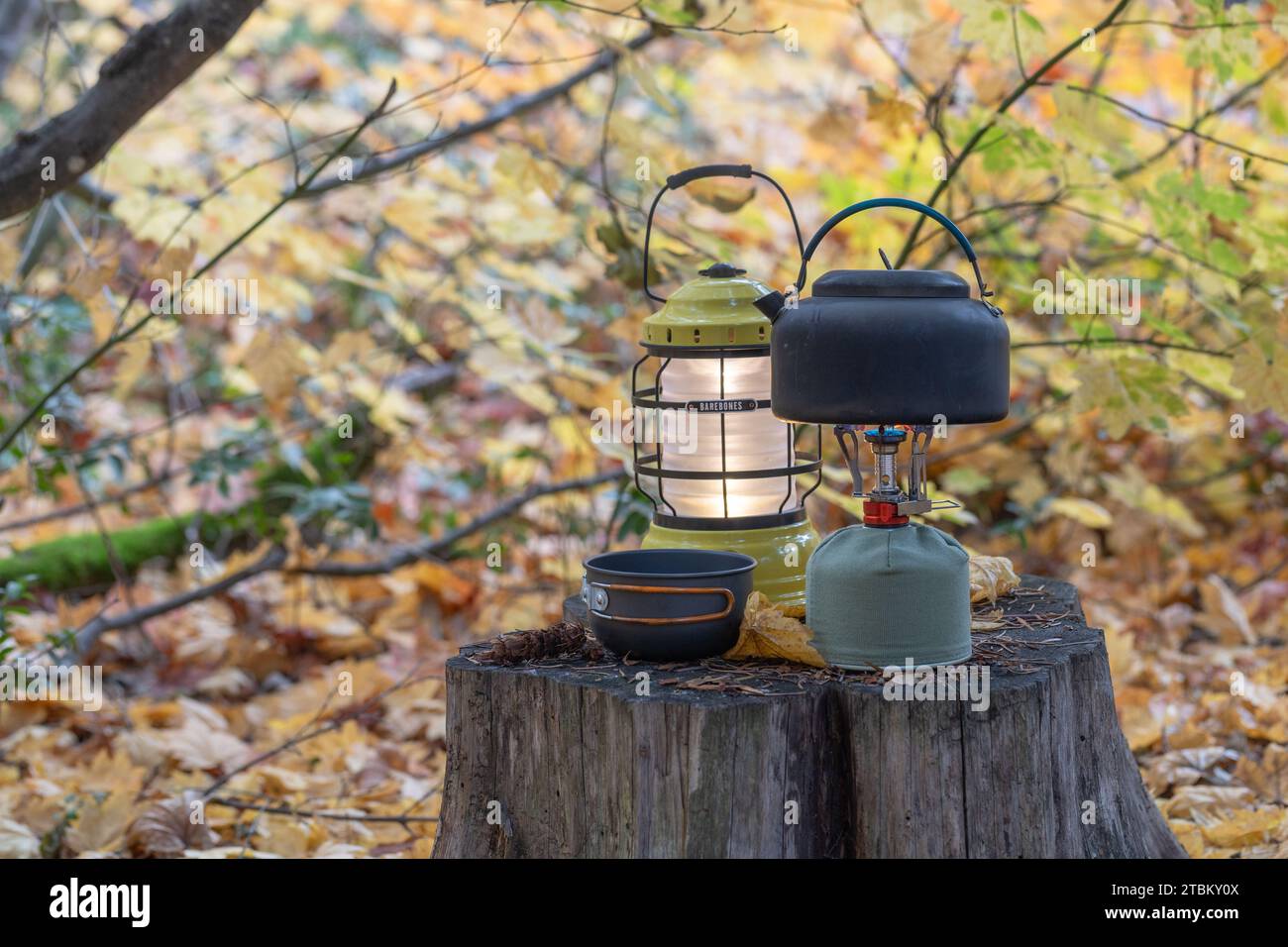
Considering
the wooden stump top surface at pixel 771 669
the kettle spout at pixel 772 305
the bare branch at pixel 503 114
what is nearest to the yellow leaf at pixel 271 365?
the bare branch at pixel 503 114

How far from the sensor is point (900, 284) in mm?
1883

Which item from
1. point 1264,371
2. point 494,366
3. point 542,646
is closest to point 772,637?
point 542,646

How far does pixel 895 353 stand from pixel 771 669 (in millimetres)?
534

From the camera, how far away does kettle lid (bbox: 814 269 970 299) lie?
188cm

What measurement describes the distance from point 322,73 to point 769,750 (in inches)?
240

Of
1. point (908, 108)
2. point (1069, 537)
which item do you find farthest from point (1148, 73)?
point (908, 108)

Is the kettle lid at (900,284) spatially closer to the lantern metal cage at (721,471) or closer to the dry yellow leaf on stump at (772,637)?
the lantern metal cage at (721,471)

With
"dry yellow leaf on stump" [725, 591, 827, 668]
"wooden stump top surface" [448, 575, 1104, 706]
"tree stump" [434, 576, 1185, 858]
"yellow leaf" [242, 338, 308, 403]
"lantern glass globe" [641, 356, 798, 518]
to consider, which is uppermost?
"yellow leaf" [242, 338, 308, 403]

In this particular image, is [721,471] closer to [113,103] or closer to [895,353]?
[895,353]

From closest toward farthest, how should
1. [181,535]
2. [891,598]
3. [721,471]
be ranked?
1. [891,598]
2. [721,471]
3. [181,535]

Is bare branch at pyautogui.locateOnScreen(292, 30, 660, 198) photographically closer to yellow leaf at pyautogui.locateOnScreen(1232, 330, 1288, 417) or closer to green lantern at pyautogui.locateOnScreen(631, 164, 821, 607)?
green lantern at pyautogui.locateOnScreen(631, 164, 821, 607)

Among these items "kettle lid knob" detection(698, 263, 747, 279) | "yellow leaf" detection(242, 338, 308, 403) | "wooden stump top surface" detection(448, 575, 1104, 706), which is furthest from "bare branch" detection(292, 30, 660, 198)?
"wooden stump top surface" detection(448, 575, 1104, 706)

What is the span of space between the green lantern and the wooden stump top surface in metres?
0.27
